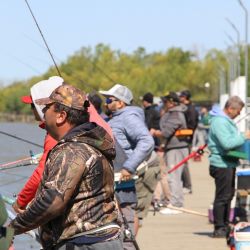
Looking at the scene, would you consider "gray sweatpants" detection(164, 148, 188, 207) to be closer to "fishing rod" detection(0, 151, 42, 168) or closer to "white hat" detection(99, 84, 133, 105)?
"white hat" detection(99, 84, 133, 105)

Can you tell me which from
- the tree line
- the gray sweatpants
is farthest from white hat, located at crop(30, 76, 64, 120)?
the tree line

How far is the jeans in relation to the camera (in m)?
13.3

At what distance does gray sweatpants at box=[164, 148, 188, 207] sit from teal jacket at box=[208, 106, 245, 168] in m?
3.91

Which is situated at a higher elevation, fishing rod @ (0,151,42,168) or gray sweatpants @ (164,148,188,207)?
fishing rod @ (0,151,42,168)

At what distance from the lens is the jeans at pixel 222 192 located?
524 inches

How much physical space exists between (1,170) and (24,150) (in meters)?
0.35

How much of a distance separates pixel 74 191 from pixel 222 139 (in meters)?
7.04

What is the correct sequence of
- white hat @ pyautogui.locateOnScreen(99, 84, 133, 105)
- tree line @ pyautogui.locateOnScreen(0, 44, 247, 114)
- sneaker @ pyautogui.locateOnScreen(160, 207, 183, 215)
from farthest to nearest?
1. tree line @ pyautogui.locateOnScreen(0, 44, 247, 114)
2. sneaker @ pyautogui.locateOnScreen(160, 207, 183, 215)
3. white hat @ pyautogui.locateOnScreen(99, 84, 133, 105)

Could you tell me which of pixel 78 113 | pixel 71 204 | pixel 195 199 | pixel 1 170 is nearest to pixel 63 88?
pixel 78 113

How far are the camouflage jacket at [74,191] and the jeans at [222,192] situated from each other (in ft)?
23.1

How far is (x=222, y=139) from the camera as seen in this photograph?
13.0m

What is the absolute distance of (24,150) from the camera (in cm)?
866

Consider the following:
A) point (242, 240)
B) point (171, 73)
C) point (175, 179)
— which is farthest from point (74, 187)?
point (171, 73)

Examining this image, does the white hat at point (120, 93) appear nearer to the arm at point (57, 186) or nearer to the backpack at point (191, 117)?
the arm at point (57, 186)
